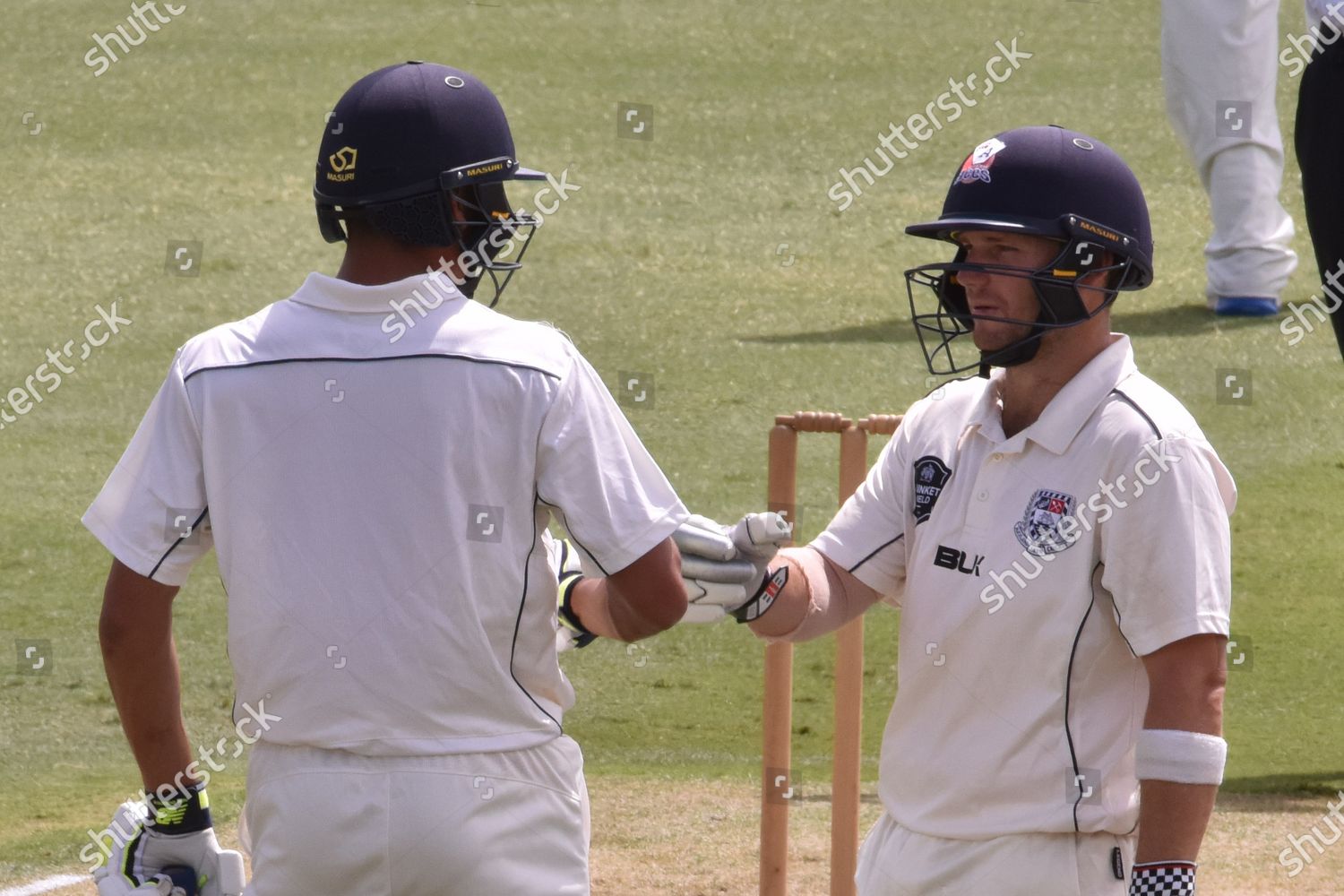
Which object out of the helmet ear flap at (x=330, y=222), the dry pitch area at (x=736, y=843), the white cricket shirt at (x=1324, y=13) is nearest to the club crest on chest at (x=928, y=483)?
the helmet ear flap at (x=330, y=222)

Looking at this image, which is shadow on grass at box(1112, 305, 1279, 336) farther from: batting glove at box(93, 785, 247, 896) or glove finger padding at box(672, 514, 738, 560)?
batting glove at box(93, 785, 247, 896)

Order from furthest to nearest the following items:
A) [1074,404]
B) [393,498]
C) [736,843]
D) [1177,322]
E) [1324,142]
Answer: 1. [1177,322]
2. [1324,142]
3. [736,843]
4. [1074,404]
5. [393,498]

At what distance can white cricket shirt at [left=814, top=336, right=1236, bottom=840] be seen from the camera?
2594mm

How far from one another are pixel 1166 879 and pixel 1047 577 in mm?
459

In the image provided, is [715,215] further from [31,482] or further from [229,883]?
[229,883]

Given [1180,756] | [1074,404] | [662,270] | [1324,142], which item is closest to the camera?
[1180,756]

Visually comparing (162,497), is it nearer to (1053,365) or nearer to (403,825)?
(403,825)

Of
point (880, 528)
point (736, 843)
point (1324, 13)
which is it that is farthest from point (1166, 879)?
point (1324, 13)

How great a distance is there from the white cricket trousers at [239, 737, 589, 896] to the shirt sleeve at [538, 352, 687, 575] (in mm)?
329

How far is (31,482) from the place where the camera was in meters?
8.73

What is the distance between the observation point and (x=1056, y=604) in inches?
106

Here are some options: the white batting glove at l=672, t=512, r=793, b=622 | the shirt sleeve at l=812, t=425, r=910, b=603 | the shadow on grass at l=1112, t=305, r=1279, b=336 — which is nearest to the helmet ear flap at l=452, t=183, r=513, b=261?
the white batting glove at l=672, t=512, r=793, b=622

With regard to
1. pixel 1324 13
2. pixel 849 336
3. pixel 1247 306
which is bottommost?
pixel 849 336

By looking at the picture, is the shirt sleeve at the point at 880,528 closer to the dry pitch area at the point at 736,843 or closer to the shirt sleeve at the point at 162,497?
the shirt sleeve at the point at 162,497
